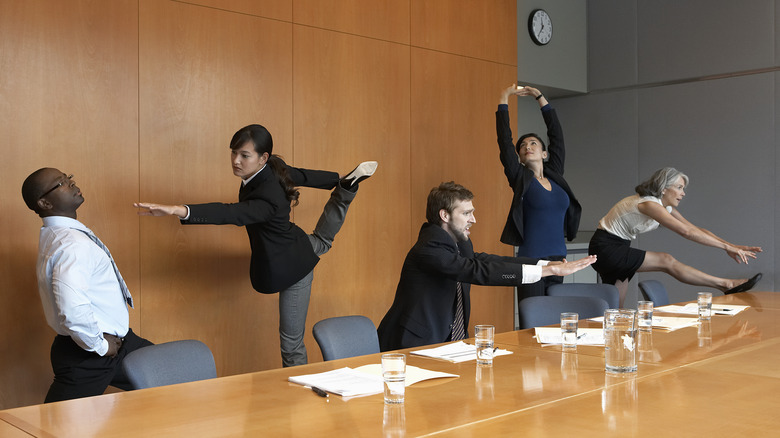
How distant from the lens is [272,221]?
405cm

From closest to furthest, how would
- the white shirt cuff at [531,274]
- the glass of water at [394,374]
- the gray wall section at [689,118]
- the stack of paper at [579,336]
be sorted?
the glass of water at [394,374] < the stack of paper at [579,336] < the white shirt cuff at [531,274] < the gray wall section at [689,118]

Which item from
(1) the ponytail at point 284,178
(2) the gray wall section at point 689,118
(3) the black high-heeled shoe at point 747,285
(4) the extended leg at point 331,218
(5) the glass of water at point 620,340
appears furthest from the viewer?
(2) the gray wall section at point 689,118

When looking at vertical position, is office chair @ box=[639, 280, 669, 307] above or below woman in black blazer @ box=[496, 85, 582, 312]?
below

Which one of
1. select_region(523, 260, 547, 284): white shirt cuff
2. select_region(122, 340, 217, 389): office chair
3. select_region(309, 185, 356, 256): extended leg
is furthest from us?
select_region(309, 185, 356, 256): extended leg

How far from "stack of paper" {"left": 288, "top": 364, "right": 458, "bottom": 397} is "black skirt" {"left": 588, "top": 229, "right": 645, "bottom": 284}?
309cm

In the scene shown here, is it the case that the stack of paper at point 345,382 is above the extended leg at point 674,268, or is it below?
below

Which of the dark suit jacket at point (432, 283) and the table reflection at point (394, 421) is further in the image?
the dark suit jacket at point (432, 283)

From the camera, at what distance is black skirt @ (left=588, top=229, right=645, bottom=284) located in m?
5.05

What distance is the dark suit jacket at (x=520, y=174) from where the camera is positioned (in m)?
4.93

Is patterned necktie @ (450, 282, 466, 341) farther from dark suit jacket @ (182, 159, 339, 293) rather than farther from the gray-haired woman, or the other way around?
the gray-haired woman

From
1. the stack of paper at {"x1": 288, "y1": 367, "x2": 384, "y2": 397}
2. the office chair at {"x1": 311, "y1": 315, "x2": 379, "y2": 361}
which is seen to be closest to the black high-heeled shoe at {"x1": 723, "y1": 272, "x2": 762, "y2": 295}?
the office chair at {"x1": 311, "y1": 315, "x2": 379, "y2": 361}

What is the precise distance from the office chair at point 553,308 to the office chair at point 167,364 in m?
1.75

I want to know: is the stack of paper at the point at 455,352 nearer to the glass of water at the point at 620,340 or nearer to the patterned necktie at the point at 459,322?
the glass of water at the point at 620,340

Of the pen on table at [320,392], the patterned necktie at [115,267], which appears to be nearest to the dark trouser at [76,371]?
the patterned necktie at [115,267]
